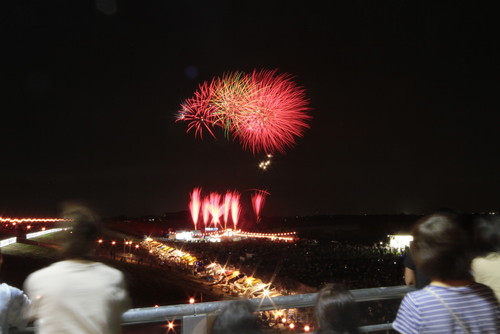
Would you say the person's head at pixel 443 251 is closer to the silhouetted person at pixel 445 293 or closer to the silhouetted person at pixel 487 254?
the silhouetted person at pixel 445 293

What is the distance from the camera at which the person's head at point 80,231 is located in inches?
97.0

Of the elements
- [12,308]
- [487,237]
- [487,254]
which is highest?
[487,237]

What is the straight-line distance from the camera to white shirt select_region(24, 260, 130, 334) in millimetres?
2285

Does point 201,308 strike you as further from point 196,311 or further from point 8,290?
point 8,290

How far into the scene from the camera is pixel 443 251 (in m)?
2.15

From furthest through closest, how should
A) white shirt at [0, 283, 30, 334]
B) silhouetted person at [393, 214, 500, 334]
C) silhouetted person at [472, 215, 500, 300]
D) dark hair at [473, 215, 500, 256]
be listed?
dark hair at [473, 215, 500, 256]
silhouetted person at [472, 215, 500, 300]
white shirt at [0, 283, 30, 334]
silhouetted person at [393, 214, 500, 334]

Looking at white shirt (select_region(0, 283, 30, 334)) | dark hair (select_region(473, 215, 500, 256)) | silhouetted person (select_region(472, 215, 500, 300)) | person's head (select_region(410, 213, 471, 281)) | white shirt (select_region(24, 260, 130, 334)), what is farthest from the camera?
dark hair (select_region(473, 215, 500, 256))

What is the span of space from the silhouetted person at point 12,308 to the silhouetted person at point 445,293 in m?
2.30

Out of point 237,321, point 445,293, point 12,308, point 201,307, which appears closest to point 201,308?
point 201,307

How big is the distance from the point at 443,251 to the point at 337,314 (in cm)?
68

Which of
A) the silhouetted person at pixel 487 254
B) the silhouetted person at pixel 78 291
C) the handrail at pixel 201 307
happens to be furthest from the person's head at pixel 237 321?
the silhouetted person at pixel 487 254

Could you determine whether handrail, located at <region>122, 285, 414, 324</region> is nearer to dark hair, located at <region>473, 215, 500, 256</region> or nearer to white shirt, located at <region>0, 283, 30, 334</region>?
white shirt, located at <region>0, 283, 30, 334</region>

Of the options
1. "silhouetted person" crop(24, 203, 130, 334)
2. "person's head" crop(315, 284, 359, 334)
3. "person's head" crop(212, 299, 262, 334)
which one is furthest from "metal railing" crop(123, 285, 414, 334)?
"person's head" crop(315, 284, 359, 334)

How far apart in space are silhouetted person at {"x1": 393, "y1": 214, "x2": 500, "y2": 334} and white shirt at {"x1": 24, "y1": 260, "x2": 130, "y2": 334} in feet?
5.23
